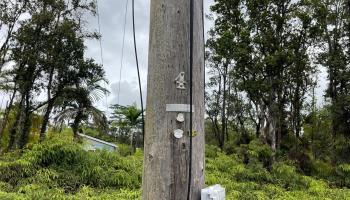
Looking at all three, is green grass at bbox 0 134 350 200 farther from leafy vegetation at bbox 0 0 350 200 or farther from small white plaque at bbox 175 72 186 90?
small white plaque at bbox 175 72 186 90

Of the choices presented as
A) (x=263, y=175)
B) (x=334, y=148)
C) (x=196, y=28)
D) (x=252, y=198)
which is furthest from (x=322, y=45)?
(x=196, y=28)

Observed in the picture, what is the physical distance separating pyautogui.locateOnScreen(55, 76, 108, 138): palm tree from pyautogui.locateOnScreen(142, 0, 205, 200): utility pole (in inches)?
389

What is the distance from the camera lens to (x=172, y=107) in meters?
1.01

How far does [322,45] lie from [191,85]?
11584 millimetres

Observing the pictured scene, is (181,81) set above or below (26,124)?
below

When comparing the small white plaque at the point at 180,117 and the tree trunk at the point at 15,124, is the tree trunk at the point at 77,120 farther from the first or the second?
the small white plaque at the point at 180,117

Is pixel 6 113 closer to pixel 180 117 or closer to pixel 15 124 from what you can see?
pixel 15 124

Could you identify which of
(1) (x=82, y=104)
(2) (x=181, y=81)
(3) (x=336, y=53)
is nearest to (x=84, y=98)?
(1) (x=82, y=104)

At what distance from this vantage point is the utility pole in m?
1.00

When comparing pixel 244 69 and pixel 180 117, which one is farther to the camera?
pixel 244 69

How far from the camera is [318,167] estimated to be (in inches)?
399

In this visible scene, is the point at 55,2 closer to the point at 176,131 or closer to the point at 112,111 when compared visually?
the point at 112,111

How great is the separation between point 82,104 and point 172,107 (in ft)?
33.7

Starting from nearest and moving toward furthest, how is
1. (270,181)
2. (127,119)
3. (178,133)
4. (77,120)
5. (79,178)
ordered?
(178,133)
(79,178)
(270,181)
(77,120)
(127,119)
